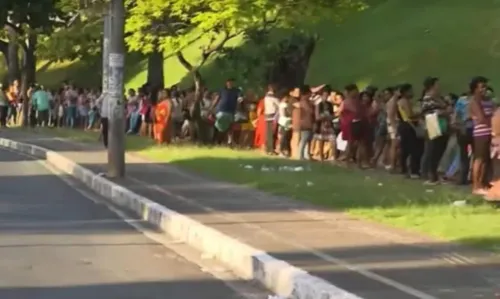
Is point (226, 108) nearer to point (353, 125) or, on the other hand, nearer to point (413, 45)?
point (353, 125)

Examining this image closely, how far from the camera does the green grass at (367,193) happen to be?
519 inches

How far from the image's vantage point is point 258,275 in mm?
10875

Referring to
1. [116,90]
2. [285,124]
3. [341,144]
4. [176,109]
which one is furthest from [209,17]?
[116,90]

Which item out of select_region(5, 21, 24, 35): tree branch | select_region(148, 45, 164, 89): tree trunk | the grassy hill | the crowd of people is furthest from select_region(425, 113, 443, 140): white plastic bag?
select_region(5, 21, 24, 35): tree branch

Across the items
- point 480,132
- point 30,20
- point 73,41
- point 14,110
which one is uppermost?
point 30,20

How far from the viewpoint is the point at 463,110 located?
19.7 meters

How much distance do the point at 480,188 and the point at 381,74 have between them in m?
24.2

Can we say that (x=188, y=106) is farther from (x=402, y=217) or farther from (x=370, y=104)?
(x=402, y=217)

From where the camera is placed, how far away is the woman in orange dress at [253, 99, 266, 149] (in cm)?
2706

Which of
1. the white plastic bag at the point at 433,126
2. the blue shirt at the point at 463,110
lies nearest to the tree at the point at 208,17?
the blue shirt at the point at 463,110

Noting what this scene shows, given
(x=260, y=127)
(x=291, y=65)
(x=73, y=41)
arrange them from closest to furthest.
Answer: (x=260, y=127)
(x=291, y=65)
(x=73, y=41)

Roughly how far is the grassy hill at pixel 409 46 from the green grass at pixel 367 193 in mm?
15418

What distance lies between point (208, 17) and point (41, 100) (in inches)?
521

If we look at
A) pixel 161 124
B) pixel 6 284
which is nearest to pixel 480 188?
pixel 6 284
